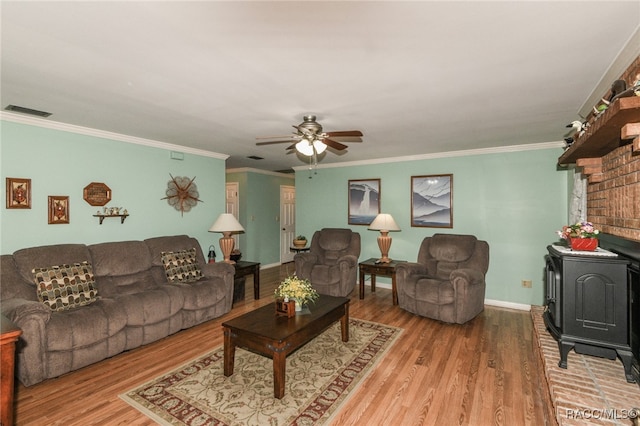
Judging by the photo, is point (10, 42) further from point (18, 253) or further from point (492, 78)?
point (492, 78)

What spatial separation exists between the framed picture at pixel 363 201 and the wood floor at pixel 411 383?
95.9 inches

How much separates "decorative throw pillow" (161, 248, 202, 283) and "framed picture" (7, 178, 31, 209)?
1.47 m

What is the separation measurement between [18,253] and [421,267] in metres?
4.72

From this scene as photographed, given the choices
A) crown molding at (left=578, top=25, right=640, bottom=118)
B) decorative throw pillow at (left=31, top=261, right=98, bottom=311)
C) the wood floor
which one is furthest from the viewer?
decorative throw pillow at (left=31, top=261, right=98, bottom=311)

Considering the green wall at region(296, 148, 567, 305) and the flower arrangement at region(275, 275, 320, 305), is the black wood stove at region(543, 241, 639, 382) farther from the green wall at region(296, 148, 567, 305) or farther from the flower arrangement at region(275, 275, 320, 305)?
the green wall at region(296, 148, 567, 305)

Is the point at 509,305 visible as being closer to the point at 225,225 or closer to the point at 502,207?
the point at 502,207

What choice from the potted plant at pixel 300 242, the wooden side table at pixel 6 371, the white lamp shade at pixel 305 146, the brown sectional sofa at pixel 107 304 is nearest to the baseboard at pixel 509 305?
the potted plant at pixel 300 242

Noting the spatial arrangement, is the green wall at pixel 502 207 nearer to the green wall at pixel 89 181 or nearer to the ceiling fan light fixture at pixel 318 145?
the ceiling fan light fixture at pixel 318 145

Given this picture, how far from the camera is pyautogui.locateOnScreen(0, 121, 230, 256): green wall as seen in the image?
324cm

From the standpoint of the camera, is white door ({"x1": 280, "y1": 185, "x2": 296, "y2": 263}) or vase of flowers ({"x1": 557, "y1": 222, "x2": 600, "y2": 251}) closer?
vase of flowers ({"x1": 557, "y1": 222, "x2": 600, "y2": 251})

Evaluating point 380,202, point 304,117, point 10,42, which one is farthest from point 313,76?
point 380,202

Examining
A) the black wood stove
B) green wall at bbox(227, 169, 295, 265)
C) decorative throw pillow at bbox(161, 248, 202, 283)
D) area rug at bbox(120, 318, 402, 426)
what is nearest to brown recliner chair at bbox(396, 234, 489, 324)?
area rug at bbox(120, 318, 402, 426)

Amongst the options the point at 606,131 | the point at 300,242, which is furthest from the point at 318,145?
the point at 300,242

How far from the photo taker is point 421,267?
4.53 meters
